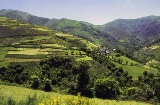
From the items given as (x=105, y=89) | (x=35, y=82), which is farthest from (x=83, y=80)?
(x=35, y=82)

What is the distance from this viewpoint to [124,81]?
192 m

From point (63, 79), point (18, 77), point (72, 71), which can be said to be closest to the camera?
point (18, 77)

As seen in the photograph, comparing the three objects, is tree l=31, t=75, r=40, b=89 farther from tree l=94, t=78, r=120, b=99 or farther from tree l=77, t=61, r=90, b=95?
tree l=94, t=78, r=120, b=99

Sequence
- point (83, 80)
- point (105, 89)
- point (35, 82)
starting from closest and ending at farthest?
point (105, 89) < point (35, 82) < point (83, 80)

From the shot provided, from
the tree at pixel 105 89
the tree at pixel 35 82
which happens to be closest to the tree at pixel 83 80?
the tree at pixel 105 89

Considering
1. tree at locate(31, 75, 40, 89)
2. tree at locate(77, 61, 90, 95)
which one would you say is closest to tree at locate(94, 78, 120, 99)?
tree at locate(77, 61, 90, 95)

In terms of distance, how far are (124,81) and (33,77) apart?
70.8 metres

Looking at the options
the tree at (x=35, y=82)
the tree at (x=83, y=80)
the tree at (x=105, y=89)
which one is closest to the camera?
the tree at (x=105, y=89)

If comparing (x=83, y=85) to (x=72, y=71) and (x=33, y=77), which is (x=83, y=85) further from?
(x=72, y=71)

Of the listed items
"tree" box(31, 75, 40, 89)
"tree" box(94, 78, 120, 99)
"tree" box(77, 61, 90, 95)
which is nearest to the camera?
"tree" box(94, 78, 120, 99)

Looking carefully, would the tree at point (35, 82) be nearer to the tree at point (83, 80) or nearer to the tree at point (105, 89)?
the tree at point (83, 80)

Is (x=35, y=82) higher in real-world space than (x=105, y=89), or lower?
lower

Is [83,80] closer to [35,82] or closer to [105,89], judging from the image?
[105,89]

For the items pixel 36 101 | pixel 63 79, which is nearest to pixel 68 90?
pixel 63 79
